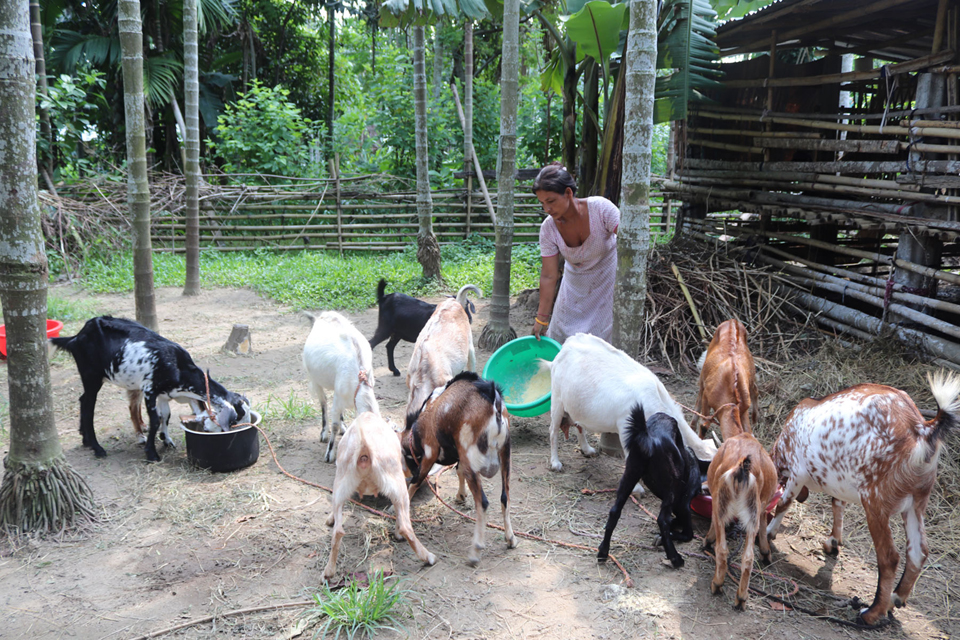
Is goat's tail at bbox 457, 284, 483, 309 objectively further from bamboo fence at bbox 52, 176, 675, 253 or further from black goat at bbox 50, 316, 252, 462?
bamboo fence at bbox 52, 176, 675, 253

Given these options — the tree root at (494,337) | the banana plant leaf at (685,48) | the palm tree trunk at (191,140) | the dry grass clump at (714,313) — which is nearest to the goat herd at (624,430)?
the dry grass clump at (714,313)

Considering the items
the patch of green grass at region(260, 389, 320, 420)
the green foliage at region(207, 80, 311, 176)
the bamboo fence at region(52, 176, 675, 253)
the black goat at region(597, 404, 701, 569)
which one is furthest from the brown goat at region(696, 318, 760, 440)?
the green foliage at region(207, 80, 311, 176)

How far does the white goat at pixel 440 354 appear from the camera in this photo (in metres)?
4.58

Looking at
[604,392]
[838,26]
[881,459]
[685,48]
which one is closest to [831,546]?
[881,459]

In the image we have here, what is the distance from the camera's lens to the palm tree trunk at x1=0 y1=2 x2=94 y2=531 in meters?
3.48

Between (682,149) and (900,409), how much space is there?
7.04m

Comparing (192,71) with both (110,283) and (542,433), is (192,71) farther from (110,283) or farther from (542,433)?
(542,433)

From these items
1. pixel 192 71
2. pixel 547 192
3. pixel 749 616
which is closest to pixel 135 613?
pixel 749 616

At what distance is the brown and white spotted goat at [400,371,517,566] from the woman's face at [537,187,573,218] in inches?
65.9

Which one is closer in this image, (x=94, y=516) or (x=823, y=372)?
(x=94, y=516)

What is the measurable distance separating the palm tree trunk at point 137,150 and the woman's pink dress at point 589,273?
13.8ft

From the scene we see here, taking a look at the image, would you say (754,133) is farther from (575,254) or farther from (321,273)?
(321,273)

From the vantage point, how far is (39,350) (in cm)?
375

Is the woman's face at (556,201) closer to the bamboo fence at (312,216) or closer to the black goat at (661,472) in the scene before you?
the black goat at (661,472)
